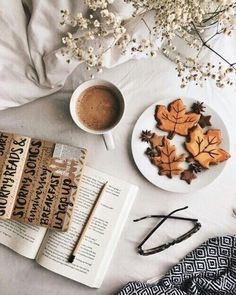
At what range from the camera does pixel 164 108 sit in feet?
3.02

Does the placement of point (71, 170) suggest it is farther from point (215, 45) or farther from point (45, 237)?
point (215, 45)

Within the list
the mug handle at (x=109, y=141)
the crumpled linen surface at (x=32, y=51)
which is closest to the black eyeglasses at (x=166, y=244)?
the mug handle at (x=109, y=141)

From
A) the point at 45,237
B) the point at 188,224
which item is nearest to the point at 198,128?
the point at 188,224

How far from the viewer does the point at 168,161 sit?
92 cm

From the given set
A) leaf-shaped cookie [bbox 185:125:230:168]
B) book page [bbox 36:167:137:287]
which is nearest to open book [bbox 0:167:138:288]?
book page [bbox 36:167:137:287]

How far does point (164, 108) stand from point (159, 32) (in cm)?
16

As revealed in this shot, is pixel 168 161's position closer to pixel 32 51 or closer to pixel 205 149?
pixel 205 149

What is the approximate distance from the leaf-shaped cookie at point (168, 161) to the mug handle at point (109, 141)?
0.25 feet

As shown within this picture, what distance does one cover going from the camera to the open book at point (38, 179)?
34.9 inches

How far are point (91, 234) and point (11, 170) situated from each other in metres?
0.18

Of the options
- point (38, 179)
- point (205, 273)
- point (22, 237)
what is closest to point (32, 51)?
point (38, 179)

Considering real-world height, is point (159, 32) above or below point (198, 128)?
above

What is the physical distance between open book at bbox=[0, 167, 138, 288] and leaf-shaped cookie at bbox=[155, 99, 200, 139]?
0.13 m

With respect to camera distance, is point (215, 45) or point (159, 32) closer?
point (159, 32)
